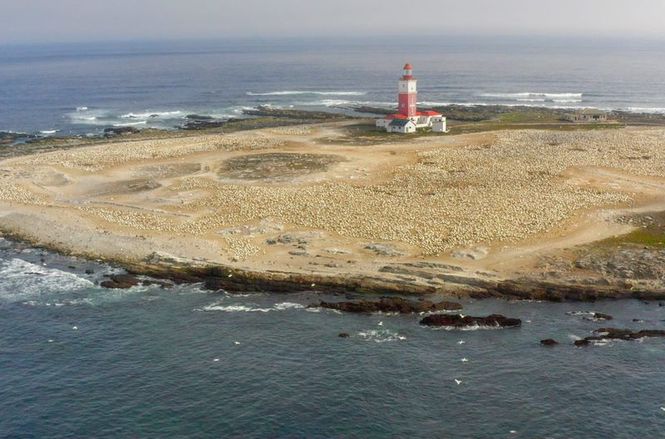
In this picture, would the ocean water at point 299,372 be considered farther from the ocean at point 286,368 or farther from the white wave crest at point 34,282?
the white wave crest at point 34,282

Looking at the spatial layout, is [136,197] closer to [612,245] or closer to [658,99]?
[612,245]

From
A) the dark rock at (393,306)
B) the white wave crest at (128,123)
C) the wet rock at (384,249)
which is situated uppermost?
the white wave crest at (128,123)

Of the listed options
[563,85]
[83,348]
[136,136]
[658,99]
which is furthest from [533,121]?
[83,348]

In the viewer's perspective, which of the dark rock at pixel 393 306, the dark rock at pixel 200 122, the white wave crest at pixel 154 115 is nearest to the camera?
the dark rock at pixel 393 306

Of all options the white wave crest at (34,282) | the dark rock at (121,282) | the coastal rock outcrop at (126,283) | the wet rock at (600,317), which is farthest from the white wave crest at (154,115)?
the wet rock at (600,317)

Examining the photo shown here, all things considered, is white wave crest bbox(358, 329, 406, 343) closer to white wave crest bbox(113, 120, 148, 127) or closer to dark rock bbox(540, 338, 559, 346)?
dark rock bbox(540, 338, 559, 346)

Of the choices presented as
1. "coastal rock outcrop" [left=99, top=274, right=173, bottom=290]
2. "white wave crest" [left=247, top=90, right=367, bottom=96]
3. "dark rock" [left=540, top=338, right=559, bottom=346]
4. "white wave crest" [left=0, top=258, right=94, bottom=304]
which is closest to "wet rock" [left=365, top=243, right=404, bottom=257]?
"dark rock" [left=540, top=338, right=559, bottom=346]
